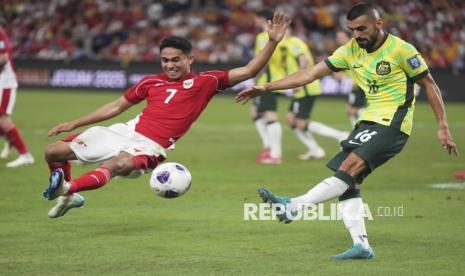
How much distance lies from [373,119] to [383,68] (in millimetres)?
465

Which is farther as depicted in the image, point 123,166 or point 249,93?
point 123,166

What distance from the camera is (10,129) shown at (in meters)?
15.1

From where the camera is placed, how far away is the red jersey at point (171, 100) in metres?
8.96

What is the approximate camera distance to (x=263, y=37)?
629 inches

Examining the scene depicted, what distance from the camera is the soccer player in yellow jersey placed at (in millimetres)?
7746

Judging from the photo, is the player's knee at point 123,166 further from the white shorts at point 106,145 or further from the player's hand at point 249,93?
the player's hand at point 249,93

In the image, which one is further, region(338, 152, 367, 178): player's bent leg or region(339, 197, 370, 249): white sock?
region(339, 197, 370, 249): white sock

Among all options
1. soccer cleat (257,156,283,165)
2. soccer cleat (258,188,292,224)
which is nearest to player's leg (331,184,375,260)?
soccer cleat (258,188,292,224)

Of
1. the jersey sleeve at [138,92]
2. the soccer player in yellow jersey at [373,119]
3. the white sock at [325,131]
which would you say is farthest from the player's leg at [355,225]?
the white sock at [325,131]

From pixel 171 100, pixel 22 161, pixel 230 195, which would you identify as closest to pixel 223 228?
pixel 171 100

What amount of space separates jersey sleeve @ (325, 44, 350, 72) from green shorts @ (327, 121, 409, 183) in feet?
2.10

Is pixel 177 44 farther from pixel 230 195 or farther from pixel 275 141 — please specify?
pixel 275 141

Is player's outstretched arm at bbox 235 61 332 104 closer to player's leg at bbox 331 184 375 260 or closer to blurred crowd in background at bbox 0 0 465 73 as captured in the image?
player's leg at bbox 331 184 375 260

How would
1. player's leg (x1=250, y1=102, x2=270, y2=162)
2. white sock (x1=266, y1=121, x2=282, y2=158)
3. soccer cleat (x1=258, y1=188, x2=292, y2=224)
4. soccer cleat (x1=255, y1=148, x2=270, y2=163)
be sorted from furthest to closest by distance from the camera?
player's leg (x1=250, y1=102, x2=270, y2=162) < soccer cleat (x1=255, y1=148, x2=270, y2=163) < white sock (x1=266, y1=121, x2=282, y2=158) < soccer cleat (x1=258, y1=188, x2=292, y2=224)
